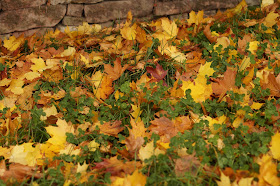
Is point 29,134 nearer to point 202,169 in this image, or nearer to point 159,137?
point 159,137

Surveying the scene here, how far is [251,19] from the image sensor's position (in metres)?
2.96

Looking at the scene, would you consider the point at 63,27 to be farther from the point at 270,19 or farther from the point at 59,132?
the point at 270,19

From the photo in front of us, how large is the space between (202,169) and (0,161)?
1.11 meters

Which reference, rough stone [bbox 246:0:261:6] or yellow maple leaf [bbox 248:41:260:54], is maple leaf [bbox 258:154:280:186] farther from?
rough stone [bbox 246:0:261:6]

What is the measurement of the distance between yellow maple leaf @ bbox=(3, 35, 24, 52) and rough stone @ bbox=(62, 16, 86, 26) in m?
0.48

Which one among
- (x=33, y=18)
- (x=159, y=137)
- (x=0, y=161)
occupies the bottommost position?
(x=0, y=161)

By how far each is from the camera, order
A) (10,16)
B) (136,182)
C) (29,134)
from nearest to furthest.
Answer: (136,182)
(29,134)
(10,16)

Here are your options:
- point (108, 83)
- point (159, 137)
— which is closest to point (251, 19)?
point (108, 83)

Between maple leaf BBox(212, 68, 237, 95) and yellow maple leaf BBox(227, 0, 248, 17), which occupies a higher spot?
yellow maple leaf BBox(227, 0, 248, 17)

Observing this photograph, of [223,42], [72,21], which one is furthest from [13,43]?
[223,42]

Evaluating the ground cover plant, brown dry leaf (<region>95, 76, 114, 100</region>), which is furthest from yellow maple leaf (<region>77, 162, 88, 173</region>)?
brown dry leaf (<region>95, 76, 114, 100</region>)

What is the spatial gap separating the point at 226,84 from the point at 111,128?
2.70ft

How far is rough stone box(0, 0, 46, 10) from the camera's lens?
2756 mm

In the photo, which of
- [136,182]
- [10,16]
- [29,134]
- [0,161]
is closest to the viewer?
[136,182]
